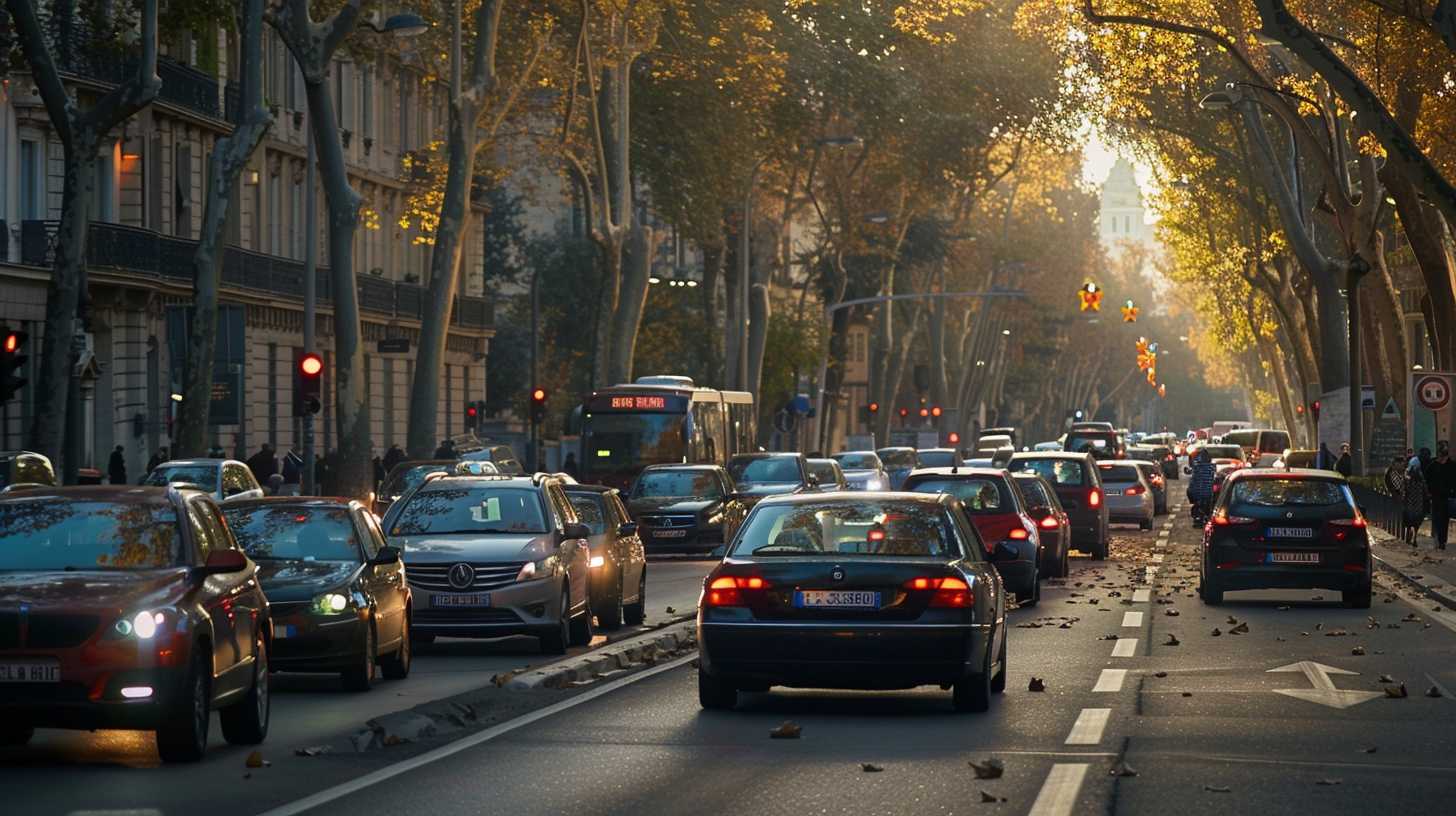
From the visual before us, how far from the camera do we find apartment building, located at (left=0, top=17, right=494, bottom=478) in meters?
46.8

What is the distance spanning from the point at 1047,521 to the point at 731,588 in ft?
58.6

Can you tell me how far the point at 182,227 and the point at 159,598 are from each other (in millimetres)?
42439

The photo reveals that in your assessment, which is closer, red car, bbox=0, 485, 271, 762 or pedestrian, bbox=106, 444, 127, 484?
red car, bbox=0, 485, 271, 762

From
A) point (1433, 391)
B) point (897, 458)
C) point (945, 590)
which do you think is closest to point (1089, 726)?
point (945, 590)

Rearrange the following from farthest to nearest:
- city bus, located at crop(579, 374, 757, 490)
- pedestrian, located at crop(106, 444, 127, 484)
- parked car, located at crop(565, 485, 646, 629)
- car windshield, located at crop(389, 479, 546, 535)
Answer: city bus, located at crop(579, 374, 757, 490)
pedestrian, located at crop(106, 444, 127, 484)
parked car, located at crop(565, 485, 646, 629)
car windshield, located at crop(389, 479, 546, 535)

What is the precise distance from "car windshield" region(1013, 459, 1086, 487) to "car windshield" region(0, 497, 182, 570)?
26642 mm

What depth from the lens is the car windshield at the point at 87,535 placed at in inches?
547

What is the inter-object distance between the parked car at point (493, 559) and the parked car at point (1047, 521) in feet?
36.7

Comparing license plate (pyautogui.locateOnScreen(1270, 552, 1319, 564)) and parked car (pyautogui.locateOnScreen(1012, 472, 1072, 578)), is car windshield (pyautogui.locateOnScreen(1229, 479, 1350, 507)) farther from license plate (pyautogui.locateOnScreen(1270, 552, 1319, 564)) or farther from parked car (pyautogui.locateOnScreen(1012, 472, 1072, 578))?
parked car (pyautogui.locateOnScreen(1012, 472, 1072, 578))

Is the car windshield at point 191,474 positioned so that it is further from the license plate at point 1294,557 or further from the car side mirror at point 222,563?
the car side mirror at point 222,563

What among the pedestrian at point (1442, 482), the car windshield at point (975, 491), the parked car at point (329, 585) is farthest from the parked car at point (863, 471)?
the parked car at point (329, 585)

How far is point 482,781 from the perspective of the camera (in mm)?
12672

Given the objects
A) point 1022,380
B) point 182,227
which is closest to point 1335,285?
point 182,227

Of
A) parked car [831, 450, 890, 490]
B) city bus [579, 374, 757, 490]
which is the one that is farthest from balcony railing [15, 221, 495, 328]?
parked car [831, 450, 890, 490]
